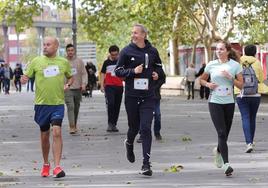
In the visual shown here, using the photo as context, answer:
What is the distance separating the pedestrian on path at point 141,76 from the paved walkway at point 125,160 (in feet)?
2.25

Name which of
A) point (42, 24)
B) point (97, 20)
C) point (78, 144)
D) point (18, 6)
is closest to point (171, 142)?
point (78, 144)

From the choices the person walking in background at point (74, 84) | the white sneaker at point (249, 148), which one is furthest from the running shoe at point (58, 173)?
the person walking in background at point (74, 84)

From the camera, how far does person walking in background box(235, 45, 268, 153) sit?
14.1 m

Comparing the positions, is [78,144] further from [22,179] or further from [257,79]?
[22,179]

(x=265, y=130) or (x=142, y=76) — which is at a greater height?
(x=142, y=76)

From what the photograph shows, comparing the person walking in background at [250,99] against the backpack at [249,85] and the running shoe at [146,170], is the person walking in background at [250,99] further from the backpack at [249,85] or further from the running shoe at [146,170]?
the running shoe at [146,170]

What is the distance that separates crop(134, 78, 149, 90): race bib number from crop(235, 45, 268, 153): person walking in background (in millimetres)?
3017

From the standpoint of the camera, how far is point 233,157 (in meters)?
13.4

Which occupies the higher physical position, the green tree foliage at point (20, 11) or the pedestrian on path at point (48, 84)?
the green tree foliage at point (20, 11)

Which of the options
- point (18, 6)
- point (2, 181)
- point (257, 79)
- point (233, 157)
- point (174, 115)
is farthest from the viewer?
point (18, 6)

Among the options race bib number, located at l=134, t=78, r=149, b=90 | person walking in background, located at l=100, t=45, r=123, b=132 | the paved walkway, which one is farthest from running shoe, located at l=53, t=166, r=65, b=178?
person walking in background, located at l=100, t=45, r=123, b=132

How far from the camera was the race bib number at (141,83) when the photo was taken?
11359mm

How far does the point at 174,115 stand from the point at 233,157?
39.8ft

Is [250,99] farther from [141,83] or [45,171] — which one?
[45,171]
